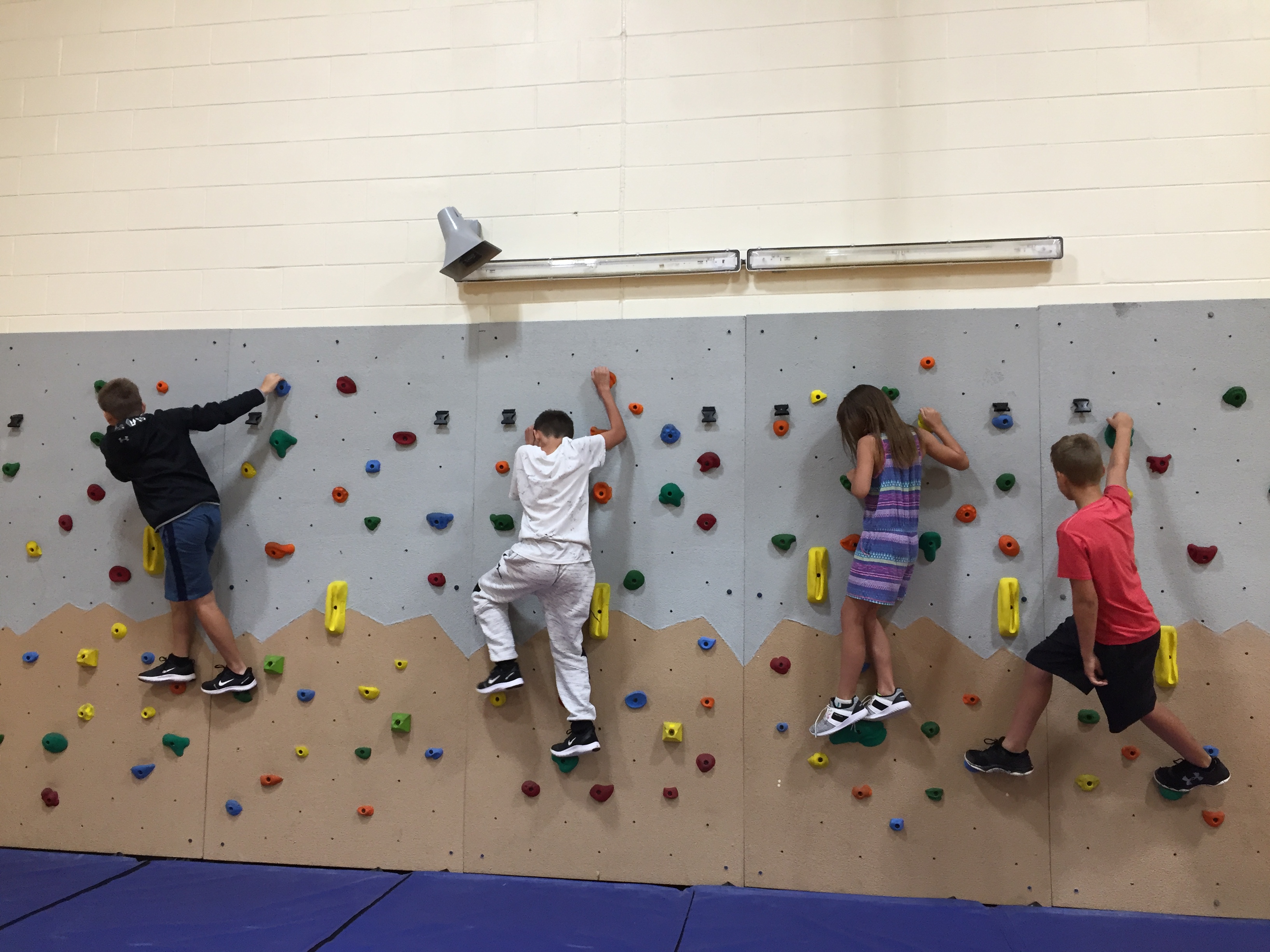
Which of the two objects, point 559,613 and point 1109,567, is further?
point 559,613

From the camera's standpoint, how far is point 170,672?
314 centimetres

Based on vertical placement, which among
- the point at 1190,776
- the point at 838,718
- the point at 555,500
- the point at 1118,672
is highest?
the point at 555,500

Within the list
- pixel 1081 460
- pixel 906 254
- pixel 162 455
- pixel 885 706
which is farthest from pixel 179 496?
pixel 1081 460

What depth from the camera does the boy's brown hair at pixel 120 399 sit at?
3.09 metres

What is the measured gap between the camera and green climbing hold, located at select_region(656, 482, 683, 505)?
298cm

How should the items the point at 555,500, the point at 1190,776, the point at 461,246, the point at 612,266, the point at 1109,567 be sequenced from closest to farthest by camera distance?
1. the point at 1109,567
2. the point at 1190,776
3. the point at 555,500
4. the point at 461,246
5. the point at 612,266

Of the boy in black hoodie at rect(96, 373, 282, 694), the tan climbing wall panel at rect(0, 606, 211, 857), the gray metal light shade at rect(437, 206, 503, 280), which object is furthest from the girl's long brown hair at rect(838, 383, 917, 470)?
the tan climbing wall panel at rect(0, 606, 211, 857)

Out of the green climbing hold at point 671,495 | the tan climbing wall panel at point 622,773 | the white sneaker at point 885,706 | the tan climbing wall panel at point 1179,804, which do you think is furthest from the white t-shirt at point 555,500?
the tan climbing wall panel at point 1179,804

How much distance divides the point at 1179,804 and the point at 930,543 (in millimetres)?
1206

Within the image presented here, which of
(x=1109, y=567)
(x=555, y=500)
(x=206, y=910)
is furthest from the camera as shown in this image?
(x=555, y=500)

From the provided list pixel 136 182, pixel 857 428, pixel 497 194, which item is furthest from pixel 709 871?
pixel 136 182

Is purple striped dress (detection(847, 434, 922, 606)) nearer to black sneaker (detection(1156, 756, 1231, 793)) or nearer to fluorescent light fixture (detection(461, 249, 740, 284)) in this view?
fluorescent light fixture (detection(461, 249, 740, 284))

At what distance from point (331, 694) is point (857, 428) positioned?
2.25 meters

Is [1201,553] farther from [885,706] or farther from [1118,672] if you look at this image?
[885,706]
